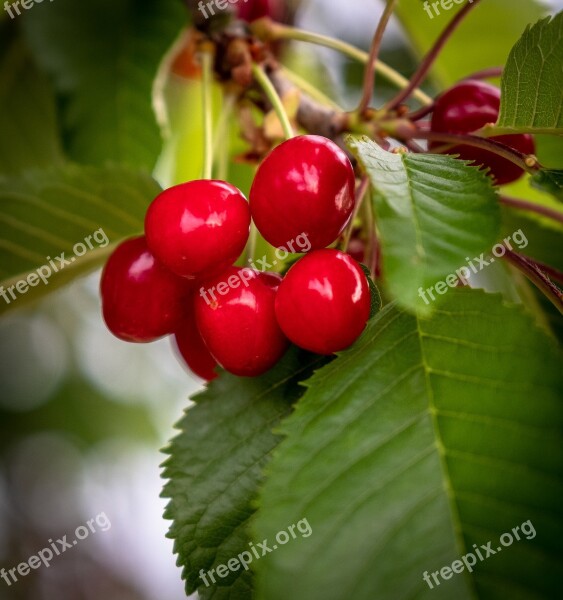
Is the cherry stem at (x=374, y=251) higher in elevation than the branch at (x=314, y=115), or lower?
lower

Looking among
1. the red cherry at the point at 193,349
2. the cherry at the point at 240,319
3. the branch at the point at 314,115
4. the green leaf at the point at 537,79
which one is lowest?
the red cherry at the point at 193,349
